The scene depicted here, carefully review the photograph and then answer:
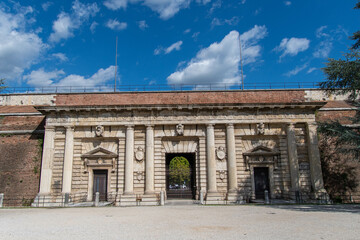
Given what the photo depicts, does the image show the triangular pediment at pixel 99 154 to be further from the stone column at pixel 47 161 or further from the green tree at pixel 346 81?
the green tree at pixel 346 81

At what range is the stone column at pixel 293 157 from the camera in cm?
1911

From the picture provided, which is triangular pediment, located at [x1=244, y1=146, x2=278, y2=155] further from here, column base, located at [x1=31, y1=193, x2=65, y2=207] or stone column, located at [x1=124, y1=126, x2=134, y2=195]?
column base, located at [x1=31, y1=193, x2=65, y2=207]

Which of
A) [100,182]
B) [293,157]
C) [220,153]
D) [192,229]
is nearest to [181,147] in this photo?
[220,153]

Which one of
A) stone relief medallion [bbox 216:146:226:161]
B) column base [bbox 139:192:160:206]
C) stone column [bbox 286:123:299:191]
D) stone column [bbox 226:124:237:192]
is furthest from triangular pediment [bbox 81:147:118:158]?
stone column [bbox 286:123:299:191]

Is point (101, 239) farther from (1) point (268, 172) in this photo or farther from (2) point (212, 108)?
(1) point (268, 172)

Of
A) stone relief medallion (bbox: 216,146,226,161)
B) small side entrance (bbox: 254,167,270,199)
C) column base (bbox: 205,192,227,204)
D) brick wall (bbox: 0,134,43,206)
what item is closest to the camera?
column base (bbox: 205,192,227,204)

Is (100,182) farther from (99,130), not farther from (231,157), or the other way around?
(231,157)

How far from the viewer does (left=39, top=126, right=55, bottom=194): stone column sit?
19.2 metres

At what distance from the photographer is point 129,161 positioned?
19.5m

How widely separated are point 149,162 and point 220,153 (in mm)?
4923

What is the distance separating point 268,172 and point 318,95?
1008cm

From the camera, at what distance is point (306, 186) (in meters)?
19.4

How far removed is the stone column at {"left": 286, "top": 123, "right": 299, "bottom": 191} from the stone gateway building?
0.21 ft

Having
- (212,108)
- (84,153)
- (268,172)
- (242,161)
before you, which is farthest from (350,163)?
(84,153)
